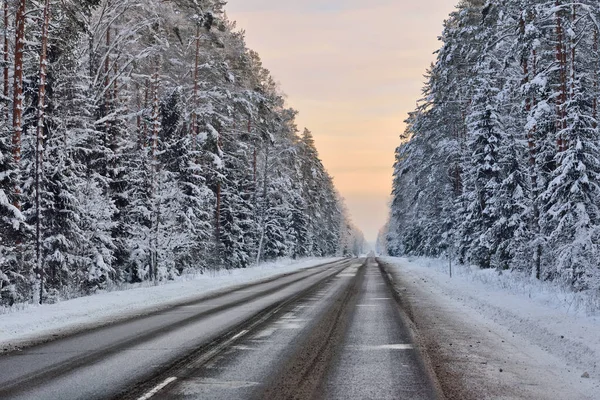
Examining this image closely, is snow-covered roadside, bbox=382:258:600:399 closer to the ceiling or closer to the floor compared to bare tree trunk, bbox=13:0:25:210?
closer to the floor

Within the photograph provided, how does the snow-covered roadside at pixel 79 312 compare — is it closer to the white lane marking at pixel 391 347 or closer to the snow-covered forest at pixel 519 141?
the white lane marking at pixel 391 347

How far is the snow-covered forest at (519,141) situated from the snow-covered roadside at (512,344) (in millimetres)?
3241

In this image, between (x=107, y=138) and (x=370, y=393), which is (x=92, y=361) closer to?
(x=370, y=393)

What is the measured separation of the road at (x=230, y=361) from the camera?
591 cm

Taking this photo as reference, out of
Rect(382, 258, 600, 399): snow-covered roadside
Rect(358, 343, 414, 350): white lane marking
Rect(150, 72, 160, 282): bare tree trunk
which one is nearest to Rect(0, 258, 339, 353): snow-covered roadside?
Rect(150, 72, 160, 282): bare tree trunk

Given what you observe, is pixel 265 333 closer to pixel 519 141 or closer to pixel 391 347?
pixel 391 347

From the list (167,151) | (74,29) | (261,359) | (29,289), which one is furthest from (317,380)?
(167,151)

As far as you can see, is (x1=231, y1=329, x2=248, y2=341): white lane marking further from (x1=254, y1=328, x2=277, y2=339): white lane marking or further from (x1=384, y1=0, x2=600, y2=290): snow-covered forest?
(x1=384, y1=0, x2=600, y2=290): snow-covered forest

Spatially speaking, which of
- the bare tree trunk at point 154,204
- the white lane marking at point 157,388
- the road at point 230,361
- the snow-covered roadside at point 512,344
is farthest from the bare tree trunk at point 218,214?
the white lane marking at point 157,388

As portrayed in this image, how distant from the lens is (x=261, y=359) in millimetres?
7582

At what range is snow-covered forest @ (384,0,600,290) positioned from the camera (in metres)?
17.1

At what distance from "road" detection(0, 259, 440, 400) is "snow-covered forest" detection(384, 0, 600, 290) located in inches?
357

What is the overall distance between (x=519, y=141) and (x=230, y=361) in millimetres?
21835

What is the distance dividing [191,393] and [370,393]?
2.11 metres
